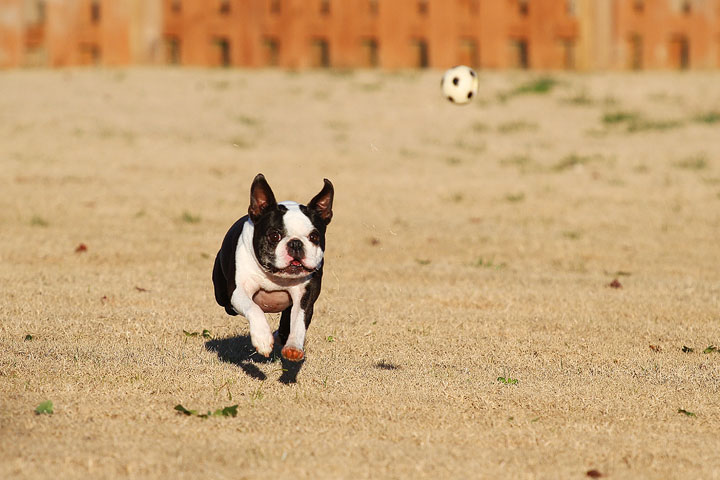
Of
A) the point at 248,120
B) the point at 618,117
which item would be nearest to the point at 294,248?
the point at 248,120

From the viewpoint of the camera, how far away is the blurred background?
25.8 metres

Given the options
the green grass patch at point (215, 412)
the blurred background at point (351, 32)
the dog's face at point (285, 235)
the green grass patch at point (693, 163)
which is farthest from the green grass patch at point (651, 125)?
the green grass patch at point (215, 412)

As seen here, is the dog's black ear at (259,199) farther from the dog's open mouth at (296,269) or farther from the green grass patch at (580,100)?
the green grass patch at (580,100)

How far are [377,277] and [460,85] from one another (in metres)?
4.07

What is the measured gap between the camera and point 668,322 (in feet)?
31.7

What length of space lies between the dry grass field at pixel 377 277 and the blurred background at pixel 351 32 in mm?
664

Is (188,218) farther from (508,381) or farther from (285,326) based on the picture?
Answer: (508,381)

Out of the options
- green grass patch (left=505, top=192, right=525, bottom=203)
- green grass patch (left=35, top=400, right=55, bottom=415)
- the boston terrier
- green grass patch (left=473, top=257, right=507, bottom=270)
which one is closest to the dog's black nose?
the boston terrier

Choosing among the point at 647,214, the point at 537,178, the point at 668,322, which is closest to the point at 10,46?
the point at 537,178

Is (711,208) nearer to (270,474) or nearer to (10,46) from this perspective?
(270,474)

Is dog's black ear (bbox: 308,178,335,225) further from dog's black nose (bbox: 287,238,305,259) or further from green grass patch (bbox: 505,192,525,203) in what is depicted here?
green grass patch (bbox: 505,192,525,203)

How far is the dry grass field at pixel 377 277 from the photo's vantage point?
5824mm

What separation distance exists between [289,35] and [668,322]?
18307 mm

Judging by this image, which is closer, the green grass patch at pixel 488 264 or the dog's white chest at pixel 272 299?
the dog's white chest at pixel 272 299
